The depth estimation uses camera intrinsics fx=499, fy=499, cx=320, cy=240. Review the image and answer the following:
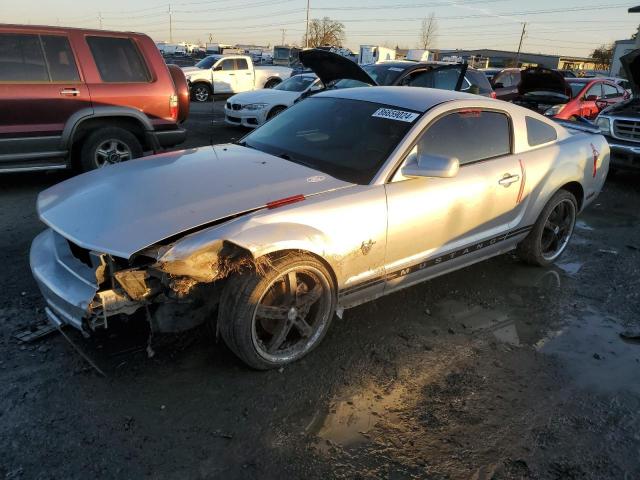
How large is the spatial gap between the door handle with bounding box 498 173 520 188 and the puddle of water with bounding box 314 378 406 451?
1846 millimetres

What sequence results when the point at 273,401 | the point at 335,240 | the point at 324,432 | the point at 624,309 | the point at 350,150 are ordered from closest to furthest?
the point at 324,432 < the point at 273,401 < the point at 335,240 < the point at 350,150 < the point at 624,309

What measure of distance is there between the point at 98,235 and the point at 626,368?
3376 millimetres

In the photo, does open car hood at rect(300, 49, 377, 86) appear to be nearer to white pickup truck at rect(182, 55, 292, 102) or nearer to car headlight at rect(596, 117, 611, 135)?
car headlight at rect(596, 117, 611, 135)

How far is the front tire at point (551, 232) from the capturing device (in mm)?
4496

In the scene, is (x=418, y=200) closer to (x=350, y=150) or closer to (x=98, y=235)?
(x=350, y=150)

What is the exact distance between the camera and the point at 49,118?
605cm

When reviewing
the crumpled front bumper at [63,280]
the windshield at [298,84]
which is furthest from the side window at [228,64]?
the crumpled front bumper at [63,280]

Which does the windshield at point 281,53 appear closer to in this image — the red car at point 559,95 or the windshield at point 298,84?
the windshield at point 298,84

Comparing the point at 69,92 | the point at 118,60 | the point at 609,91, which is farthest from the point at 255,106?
the point at 609,91

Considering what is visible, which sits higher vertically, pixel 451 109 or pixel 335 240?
pixel 451 109

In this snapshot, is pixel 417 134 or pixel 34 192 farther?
pixel 34 192

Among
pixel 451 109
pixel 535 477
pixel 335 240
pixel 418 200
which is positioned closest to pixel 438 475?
pixel 535 477

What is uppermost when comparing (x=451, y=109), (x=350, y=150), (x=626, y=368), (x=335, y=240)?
(x=451, y=109)

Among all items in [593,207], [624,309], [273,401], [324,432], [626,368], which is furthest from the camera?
[593,207]
